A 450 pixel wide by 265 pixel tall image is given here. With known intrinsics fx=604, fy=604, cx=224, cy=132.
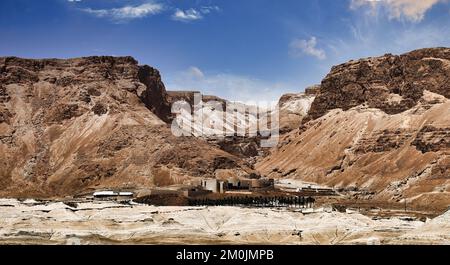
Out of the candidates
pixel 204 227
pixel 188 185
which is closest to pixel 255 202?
pixel 188 185

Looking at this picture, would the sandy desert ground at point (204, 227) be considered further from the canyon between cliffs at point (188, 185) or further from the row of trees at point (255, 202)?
the row of trees at point (255, 202)

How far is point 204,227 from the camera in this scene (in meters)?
94.1

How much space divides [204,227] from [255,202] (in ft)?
154

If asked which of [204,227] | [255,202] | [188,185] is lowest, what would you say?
[204,227]

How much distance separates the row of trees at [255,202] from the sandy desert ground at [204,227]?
105ft

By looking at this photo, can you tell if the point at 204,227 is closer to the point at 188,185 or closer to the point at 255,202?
the point at 255,202

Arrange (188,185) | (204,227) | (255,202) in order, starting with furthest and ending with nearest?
(188,185) < (255,202) < (204,227)

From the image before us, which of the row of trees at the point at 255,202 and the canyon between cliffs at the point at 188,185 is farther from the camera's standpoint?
the row of trees at the point at 255,202

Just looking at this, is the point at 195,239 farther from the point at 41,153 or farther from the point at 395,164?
the point at 41,153

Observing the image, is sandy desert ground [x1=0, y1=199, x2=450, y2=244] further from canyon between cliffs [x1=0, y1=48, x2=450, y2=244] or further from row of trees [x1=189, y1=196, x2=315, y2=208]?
row of trees [x1=189, y1=196, x2=315, y2=208]

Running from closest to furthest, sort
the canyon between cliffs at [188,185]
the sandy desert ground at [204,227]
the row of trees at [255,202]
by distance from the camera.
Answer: the sandy desert ground at [204,227] → the canyon between cliffs at [188,185] → the row of trees at [255,202]

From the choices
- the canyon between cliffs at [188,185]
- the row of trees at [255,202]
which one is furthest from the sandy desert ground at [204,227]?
the row of trees at [255,202]

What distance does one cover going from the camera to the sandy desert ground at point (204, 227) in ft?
264
